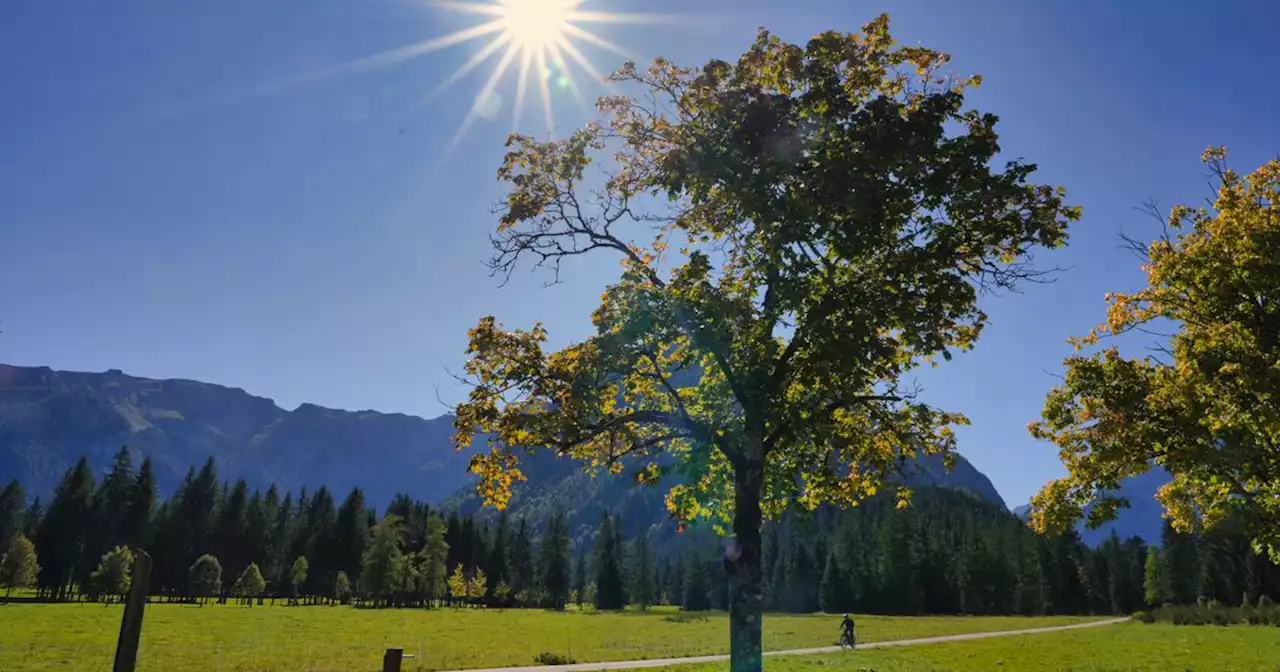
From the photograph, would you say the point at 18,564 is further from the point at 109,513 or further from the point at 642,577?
the point at 642,577

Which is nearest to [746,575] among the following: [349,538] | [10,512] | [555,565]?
[349,538]

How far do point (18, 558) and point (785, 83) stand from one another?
105m

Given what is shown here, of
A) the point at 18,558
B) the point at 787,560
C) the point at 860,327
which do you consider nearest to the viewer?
the point at 860,327

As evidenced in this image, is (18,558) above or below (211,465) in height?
below

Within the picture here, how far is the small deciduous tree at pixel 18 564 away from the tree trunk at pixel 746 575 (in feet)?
335

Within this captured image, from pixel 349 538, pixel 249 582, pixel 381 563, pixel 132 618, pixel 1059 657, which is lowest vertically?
pixel 249 582

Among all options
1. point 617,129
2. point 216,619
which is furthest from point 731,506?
point 216,619

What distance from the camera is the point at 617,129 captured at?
1712 cm

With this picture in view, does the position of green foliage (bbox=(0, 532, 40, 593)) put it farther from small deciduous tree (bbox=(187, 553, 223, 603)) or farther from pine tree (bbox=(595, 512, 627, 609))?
pine tree (bbox=(595, 512, 627, 609))

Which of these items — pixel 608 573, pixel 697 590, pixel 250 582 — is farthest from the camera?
pixel 697 590

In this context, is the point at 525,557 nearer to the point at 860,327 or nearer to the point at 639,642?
the point at 639,642

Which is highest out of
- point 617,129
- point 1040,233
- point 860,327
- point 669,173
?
point 617,129

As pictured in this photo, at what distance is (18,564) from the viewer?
82.6 metres

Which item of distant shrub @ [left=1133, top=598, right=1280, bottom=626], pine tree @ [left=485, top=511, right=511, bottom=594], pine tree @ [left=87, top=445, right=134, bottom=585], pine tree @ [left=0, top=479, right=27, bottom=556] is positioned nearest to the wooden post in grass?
distant shrub @ [left=1133, top=598, right=1280, bottom=626]
